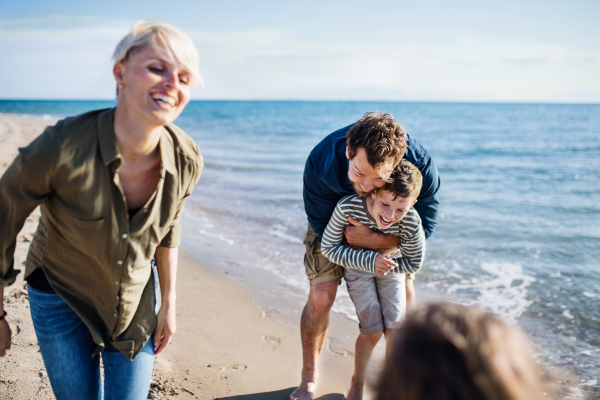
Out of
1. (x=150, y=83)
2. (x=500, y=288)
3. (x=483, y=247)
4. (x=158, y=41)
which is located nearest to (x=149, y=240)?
(x=150, y=83)

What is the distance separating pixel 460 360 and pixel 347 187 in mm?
2101

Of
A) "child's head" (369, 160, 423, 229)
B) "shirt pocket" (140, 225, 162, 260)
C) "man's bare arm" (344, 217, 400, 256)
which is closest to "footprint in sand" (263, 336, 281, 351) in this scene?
"man's bare arm" (344, 217, 400, 256)

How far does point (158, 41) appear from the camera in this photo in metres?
1.77

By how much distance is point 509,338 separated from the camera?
1099 millimetres

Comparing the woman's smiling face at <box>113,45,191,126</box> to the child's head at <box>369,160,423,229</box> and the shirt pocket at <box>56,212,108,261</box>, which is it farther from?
the child's head at <box>369,160,423,229</box>

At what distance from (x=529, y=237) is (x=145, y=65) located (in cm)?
777

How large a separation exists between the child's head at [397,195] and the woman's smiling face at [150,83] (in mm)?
1490

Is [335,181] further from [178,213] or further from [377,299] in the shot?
[178,213]

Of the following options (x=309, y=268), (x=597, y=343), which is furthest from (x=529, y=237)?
(x=309, y=268)

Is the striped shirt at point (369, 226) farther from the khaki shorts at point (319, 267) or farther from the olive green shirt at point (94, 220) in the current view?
the olive green shirt at point (94, 220)

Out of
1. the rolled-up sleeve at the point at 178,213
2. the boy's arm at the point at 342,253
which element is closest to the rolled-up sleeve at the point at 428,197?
the boy's arm at the point at 342,253

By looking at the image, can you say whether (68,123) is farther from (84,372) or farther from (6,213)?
(84,372)

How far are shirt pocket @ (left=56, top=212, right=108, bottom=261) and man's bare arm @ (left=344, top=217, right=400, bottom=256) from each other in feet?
5.46

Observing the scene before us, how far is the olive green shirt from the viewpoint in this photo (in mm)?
1695
